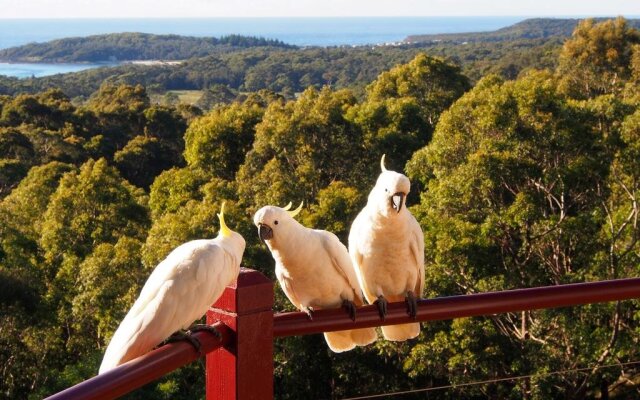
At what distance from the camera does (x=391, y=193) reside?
221cm

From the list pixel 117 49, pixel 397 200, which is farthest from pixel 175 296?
pixel 117 49

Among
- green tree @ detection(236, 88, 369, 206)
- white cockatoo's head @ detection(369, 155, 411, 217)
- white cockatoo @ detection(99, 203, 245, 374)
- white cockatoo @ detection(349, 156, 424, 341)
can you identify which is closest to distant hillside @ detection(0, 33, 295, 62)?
green tree @ detection(236, 88, 369, 206)

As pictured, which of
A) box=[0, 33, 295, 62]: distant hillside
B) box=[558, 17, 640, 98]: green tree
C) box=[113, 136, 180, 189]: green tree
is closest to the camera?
box=[558, 17, 640, 98]: green tree

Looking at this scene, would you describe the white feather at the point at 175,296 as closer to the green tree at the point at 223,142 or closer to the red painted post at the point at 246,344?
the red painted post at the point at 246,344

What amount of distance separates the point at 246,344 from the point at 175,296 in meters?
0.32

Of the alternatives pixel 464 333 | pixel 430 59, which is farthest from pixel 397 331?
pixel 430 59

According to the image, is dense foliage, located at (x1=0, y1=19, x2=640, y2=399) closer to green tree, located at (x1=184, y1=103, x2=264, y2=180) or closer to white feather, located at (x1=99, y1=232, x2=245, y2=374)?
green tree, located at (x1=184, y1=103, x2=264, y2=180)

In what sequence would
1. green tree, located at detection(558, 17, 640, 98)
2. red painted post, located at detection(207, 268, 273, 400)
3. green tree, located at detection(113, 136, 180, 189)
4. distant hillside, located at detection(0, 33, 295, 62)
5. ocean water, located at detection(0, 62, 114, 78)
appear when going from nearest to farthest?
red painted post, located at detection(207, 268, 273, 400) < green tree, located at detection(558, 17, 640, 98) < green tree, located at detection(113, 136, 180, 189) < ocean water, located at detection(0, 62, 114, 78) < distant hillside, located at detection(0, 33, 295, 62)

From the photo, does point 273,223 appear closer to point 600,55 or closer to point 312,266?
point 312,266

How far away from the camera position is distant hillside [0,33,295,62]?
6166cm

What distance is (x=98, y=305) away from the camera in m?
8.59

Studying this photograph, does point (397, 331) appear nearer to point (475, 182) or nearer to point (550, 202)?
point (475, 182)

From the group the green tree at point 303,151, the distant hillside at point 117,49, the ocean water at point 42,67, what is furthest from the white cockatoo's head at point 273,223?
the distant hillside at point 117,49

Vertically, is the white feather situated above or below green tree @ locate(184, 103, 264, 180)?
above
